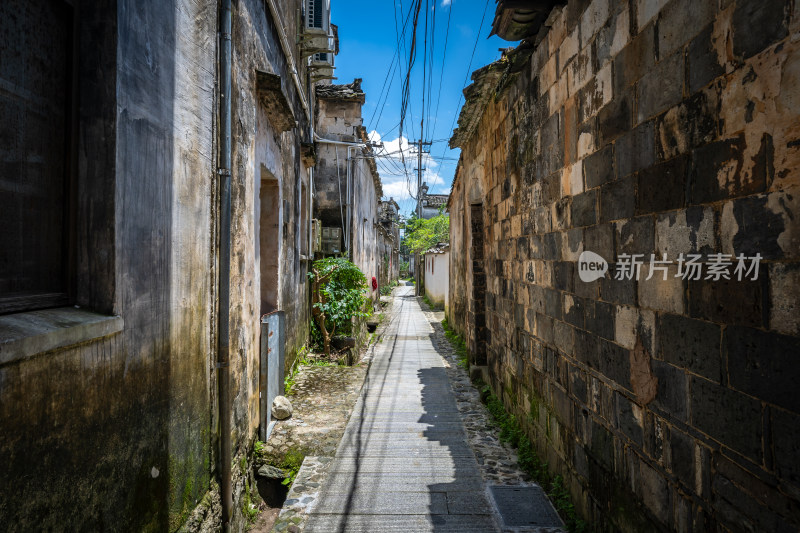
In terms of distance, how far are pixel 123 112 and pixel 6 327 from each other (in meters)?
0.99

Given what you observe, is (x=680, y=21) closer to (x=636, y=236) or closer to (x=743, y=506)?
(x=636, y=236)

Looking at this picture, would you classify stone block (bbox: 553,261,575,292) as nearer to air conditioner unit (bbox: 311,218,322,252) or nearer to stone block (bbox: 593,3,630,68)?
stone block (bbox: 593,3,630,68)

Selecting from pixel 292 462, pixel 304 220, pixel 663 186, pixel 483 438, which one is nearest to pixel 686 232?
pixel 663 186

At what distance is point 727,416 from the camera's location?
1.61 m

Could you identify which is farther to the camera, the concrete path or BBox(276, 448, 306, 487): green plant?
BBox(276, 448, 306, 487): green plant

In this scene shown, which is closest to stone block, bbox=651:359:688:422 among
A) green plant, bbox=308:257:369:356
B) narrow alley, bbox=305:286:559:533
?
narrow alley, bbox=305:286:559:533

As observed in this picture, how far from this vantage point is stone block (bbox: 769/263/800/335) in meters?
1.32

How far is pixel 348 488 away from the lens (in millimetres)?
3432

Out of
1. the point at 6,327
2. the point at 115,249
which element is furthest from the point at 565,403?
the point at 6,327

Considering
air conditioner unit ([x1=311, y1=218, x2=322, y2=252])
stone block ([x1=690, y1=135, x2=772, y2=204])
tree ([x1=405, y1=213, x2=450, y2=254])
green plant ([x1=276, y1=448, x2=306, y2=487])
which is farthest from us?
tree ([x1=405, y1=213, x2=450, y2=254])

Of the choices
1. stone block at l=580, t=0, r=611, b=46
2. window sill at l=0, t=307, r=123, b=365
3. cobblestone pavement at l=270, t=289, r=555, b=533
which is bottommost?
cobblestone pavement at l=270, t=289, r=555, b=533

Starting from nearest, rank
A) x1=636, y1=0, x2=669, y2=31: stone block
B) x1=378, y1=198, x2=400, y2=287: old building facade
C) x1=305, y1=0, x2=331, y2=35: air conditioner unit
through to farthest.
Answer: x1=636, y1=0, x2=669, y2=31: stone block < x1=305, y1=0, x2=331, y2=35: air conditioner unit < x1=378, y1=198, x2=400, y2=287: old building facade

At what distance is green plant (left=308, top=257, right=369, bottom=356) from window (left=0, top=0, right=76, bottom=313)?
19.4ft

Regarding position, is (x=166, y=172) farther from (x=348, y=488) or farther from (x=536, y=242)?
(x=536, y=242)
